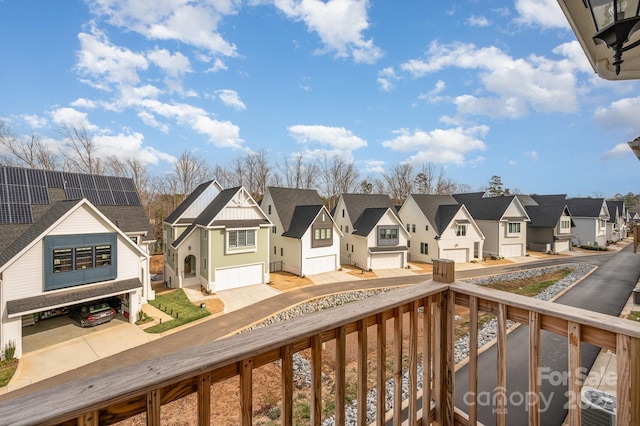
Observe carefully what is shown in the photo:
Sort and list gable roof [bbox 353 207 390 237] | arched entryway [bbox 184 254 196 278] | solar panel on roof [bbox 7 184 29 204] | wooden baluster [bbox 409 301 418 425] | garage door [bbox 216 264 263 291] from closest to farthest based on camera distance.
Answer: wooden baluster [bbox 409 301 418 425], solar panel on roof [bbox 7 184 29 204], garage door [bbox 216 264 263 291], arched entryway [bbox 184 254 196 278], gable roof [bbox 353 207 390 237]

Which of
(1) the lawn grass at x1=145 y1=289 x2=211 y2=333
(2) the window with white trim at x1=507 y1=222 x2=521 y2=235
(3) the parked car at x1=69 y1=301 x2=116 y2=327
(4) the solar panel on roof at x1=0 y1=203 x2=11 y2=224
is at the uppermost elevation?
(4) the solar panel on roof at x1=0 y1=203 x2=11 y2=224

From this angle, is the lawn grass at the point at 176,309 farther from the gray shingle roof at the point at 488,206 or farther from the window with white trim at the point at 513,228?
the window with white trim at the point at 513,228

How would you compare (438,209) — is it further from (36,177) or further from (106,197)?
(36,177)

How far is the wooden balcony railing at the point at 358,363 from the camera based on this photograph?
95 centimetres

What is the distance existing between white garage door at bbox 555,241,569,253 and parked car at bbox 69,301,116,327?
3692cm

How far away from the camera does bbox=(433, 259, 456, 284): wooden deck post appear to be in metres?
2.30

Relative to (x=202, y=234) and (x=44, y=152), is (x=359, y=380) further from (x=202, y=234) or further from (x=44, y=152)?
(x=44, y=152)

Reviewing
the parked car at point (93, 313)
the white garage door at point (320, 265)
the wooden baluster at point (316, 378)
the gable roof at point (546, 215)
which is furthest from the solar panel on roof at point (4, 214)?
the gable roof at point (546, 215)

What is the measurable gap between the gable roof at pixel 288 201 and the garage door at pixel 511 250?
58.5 ft

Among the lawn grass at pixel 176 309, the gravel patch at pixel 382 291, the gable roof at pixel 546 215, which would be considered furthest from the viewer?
the gable roof at pixel 546 215

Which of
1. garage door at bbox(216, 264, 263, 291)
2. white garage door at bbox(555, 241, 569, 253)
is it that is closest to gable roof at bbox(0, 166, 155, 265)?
garage door at bbox(216, 264, 263, 291)

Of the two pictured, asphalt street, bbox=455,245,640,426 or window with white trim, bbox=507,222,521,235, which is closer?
asphalt street, bbox=455,245,640,426

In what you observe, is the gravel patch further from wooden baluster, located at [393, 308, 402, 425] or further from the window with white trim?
the window with white trim

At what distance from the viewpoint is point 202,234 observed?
16703mm
